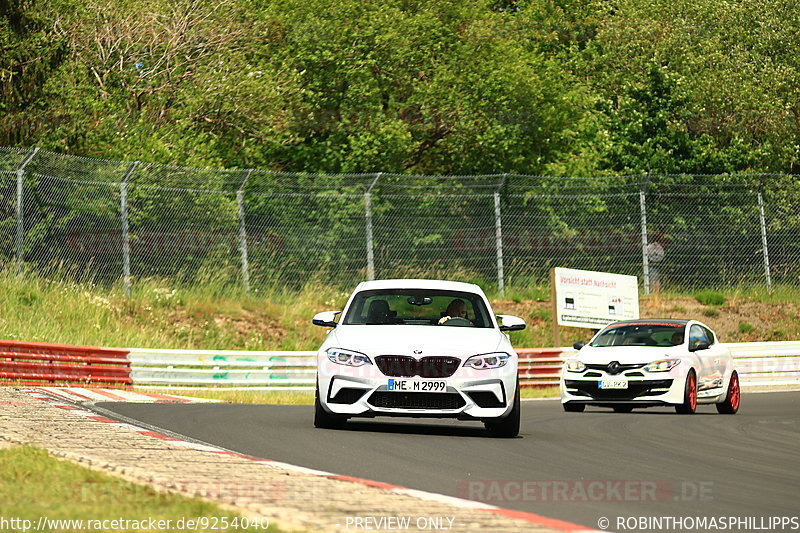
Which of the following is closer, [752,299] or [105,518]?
[105,518]

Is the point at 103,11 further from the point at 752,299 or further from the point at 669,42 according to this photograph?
the point at 669,42

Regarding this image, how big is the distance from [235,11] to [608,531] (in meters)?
29.5

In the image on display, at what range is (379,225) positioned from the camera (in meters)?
28.2

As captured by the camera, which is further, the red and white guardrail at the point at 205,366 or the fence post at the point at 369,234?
the fence post at the point at 369,234

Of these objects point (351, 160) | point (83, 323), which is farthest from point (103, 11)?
point (83, 323)

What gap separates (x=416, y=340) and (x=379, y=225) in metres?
15.4

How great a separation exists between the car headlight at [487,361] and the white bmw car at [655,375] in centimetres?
561

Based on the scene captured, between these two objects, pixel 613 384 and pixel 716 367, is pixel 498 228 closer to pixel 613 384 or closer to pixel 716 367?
pixel 716 367

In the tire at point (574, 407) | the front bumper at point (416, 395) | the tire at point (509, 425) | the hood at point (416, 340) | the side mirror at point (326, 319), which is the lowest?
the tire at point (574, 407)

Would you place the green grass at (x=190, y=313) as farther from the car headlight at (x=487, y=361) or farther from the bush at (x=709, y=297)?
the car headlight at (x=487, y=361)

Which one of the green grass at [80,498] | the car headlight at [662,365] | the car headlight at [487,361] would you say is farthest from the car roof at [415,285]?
the green grass at [80,498]

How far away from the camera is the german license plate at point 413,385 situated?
41.7 ft

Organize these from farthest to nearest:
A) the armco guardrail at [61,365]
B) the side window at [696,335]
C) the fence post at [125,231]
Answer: the fence post at [125,231] → the armco guardrail at [61,365] → the side window at [696,335]

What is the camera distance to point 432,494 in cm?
830
